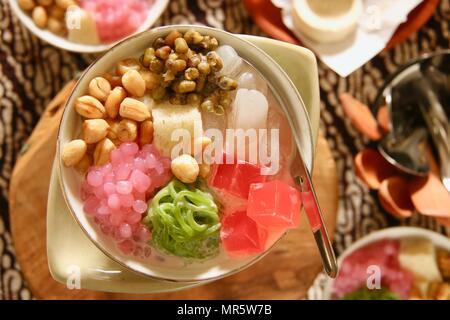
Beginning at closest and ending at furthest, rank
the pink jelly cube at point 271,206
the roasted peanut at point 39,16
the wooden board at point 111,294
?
the pink jelly cube at point 271,206
the wooden board at point 111,294
the roasted peanut at point 39,16

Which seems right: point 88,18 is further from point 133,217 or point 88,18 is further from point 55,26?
point 133,217

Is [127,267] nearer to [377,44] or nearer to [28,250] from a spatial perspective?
[28,250]

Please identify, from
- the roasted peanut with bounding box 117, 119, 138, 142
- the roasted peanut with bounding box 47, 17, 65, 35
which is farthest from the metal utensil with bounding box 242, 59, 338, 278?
the roasted peanut with bounding box 47, 17, 65, 35

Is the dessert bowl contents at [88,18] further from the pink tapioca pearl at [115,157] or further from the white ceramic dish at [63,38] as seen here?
the pink tapioca pearl at [115,157]

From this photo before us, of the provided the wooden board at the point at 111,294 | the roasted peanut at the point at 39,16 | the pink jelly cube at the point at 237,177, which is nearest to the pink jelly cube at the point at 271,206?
the pink jelly cube at the point at 237,177

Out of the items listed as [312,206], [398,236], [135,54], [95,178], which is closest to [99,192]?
[95,178]

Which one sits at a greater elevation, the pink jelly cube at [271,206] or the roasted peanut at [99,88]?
the roasted peanut at [99,88]

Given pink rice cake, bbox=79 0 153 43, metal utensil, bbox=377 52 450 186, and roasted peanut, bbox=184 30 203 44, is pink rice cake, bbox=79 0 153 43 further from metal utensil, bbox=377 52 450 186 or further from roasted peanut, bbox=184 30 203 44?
metal utensil, bbox=377 52 450 186
